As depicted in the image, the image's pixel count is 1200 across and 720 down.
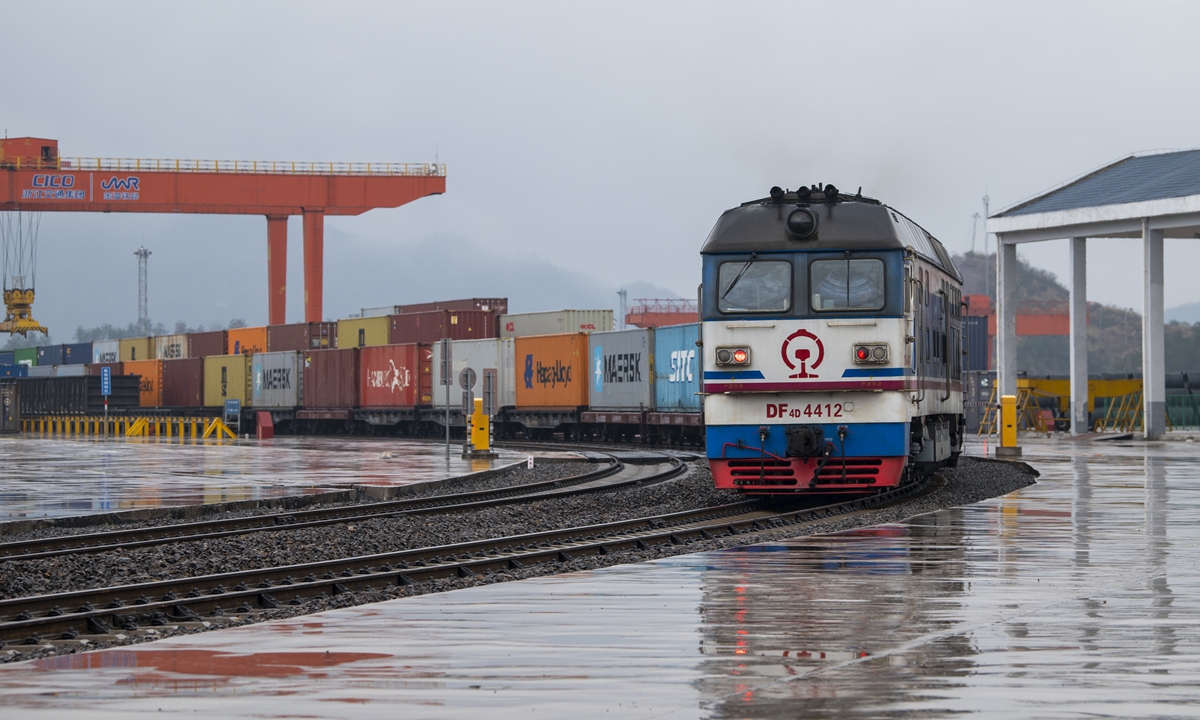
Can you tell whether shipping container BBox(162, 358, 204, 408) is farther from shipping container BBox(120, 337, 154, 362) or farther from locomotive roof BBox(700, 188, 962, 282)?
locomotive roof BBox(700, 188, 962, 282)

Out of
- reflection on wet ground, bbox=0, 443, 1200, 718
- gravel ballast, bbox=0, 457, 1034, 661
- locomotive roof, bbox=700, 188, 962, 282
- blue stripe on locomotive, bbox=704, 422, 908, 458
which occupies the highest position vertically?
locomotive roof, bbox=700, 188, 962, 282

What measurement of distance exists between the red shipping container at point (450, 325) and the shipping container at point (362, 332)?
2335mm

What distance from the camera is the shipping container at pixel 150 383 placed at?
6588cm

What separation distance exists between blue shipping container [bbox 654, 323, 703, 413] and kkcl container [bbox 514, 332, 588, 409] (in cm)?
472

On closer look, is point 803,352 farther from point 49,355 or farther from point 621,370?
point 49,355

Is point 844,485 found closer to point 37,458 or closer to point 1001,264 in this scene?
point 37,458

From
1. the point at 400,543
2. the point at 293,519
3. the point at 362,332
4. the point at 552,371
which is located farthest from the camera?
the point at 362,332

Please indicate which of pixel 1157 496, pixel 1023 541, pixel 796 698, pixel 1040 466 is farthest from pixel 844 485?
pixel 1040 466

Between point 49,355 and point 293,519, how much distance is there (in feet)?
255

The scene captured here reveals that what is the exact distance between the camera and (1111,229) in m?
41.2

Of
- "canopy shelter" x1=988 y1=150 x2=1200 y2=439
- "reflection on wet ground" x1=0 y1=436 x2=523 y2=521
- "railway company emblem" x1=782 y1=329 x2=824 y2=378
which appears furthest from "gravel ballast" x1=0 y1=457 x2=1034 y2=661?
"canopy shelter" x1=988 y1=150 x2=1200 y2=439

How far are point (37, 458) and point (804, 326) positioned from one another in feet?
79.7

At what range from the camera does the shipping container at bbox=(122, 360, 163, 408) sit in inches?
2594

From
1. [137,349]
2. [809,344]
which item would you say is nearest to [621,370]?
[809,344]
